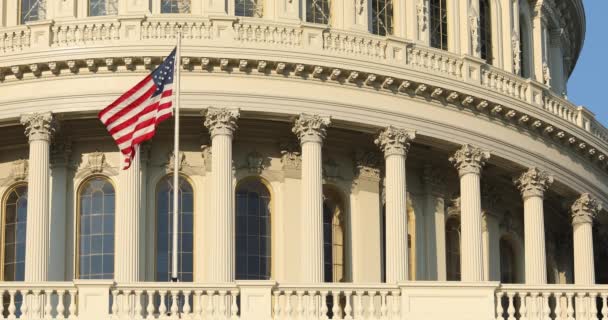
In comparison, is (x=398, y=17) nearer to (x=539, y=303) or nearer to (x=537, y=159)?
(x=537, y=159)

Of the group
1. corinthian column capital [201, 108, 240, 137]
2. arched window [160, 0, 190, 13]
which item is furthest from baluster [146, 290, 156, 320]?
arched window [160, 0, 190, 13]

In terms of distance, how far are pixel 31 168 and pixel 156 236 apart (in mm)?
3795

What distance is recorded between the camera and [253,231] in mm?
57031

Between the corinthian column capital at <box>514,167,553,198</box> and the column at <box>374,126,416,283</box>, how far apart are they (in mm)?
4548

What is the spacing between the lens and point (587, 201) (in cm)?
6244

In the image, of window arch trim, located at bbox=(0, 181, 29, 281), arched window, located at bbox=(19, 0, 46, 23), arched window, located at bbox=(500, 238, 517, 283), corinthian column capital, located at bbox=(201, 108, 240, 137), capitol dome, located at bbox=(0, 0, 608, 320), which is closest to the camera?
corinthian column capital, located at bbox=(201, 108, 240, 137)

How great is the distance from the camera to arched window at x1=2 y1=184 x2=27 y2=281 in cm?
5672

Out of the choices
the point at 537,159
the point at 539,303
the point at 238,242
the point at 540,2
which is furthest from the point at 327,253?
the point at 539,303

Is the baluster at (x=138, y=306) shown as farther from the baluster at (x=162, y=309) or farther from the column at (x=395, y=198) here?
the column at (x=395, y=198)

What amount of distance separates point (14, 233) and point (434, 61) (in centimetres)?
1198

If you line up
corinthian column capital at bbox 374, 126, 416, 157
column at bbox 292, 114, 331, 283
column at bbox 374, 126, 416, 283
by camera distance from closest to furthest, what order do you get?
column at bbox 292, 114, 331, 283 < column at bbox 374, 126, 416, 283 < corinthian column capital at bbox 374, 126, 416, 157

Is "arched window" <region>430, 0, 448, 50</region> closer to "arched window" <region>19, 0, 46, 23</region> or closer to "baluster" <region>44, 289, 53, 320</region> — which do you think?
"arched window" <region>19, 0, 46, 23</region>

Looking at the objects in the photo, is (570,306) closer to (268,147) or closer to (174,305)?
(174,305)

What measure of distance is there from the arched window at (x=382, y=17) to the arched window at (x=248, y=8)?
364cm
